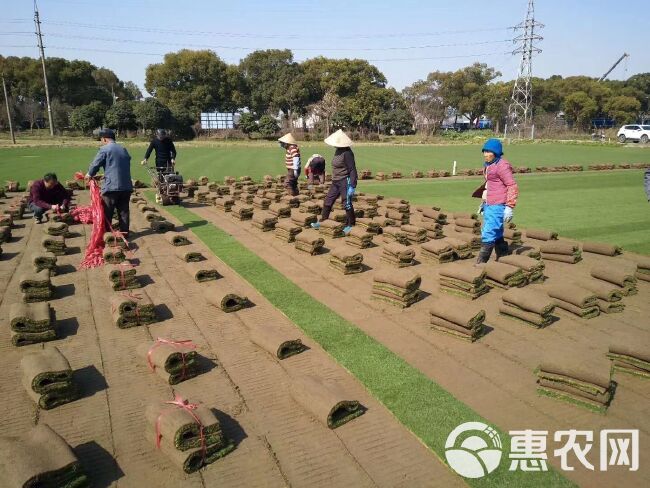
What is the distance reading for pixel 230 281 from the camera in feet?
25.9

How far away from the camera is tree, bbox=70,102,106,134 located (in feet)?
156

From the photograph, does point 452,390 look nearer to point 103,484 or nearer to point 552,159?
point 103,484

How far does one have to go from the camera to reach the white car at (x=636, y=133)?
48303 millimetres

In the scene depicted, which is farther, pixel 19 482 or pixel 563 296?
pixel 563 296

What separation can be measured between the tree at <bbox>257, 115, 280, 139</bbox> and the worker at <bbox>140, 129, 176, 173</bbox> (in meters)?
42.7

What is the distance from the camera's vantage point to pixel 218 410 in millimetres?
4281

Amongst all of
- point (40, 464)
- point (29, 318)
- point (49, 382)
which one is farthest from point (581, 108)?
point (40, 464)

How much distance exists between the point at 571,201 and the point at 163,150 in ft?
47.2

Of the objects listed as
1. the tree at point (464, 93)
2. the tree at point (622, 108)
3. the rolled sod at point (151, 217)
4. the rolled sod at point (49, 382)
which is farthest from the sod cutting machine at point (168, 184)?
the tree at point (622, 108)

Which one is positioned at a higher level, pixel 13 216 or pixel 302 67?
pixel 302 67

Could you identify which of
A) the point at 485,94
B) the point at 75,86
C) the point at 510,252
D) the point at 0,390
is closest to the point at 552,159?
the point at 510,252

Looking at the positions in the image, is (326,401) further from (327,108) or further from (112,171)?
(327,108)

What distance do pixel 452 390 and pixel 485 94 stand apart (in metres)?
76.1

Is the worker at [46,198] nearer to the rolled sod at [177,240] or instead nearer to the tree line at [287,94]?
the rolled sod at [177,240]
